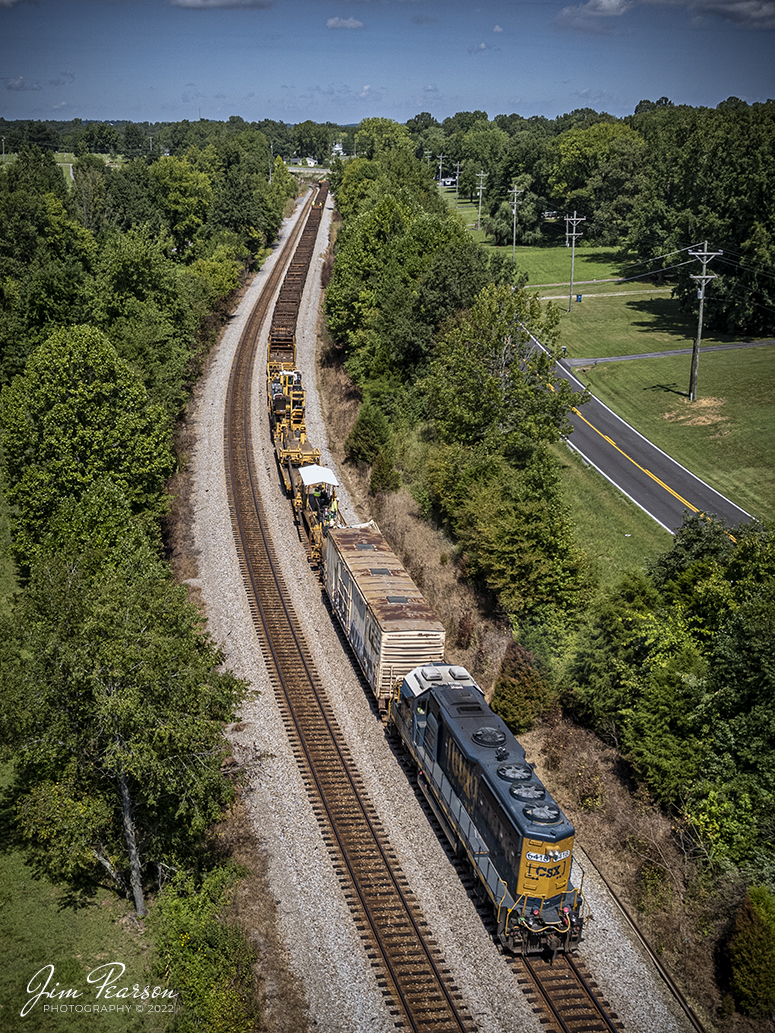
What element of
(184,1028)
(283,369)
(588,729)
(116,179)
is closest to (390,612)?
(588,729)

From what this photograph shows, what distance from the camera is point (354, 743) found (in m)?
31.0

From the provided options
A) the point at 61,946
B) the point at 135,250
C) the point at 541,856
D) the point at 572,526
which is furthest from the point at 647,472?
the point at 135,250

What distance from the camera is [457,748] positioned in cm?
2430

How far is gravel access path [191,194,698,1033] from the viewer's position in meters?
20.7

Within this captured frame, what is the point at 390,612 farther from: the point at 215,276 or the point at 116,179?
the point at 116,179

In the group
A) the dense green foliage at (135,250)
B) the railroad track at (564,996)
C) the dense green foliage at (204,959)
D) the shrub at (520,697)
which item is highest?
the dense green foliage at (135,250)

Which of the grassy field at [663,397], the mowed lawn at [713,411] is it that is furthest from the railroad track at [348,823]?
the mowed lawn at [713,411]

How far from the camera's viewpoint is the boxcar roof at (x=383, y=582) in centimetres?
3028

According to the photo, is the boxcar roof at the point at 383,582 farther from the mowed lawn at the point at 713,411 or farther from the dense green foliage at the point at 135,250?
the dense green foliage at the point at 135,250

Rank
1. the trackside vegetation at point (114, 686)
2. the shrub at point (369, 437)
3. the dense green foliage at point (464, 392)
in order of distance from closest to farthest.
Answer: the trackside vegetation at point (114, 686), the dense green foliage at point (464, 392), the shrub at point (369, 437)

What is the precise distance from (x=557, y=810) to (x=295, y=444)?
35101 millimetres

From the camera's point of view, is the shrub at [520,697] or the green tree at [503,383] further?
the green tree at [503,383]
